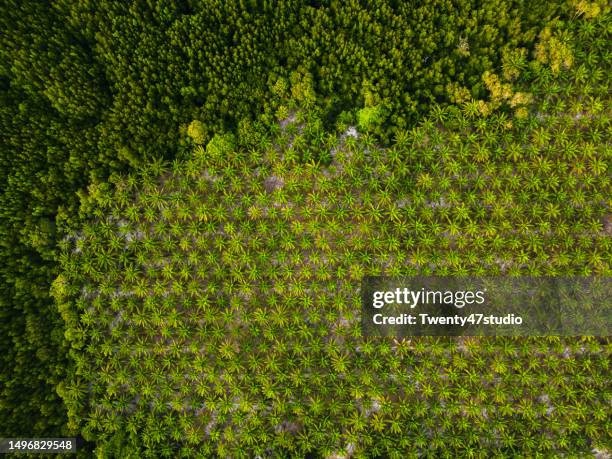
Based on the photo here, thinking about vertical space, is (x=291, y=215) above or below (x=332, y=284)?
above

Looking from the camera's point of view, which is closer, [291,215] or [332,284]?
[332,284]

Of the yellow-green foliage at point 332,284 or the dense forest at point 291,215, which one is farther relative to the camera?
the yellow-green foliage at point 332,284

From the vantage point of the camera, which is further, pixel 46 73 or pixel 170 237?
pixel 170 237

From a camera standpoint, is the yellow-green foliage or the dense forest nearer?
the dense forest

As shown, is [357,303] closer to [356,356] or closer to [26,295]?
[356,356]

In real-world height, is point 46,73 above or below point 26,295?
above

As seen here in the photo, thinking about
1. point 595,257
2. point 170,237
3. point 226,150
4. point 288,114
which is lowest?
point 595,257

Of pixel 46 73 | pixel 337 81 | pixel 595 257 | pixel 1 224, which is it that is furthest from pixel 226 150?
pixel 595 257
